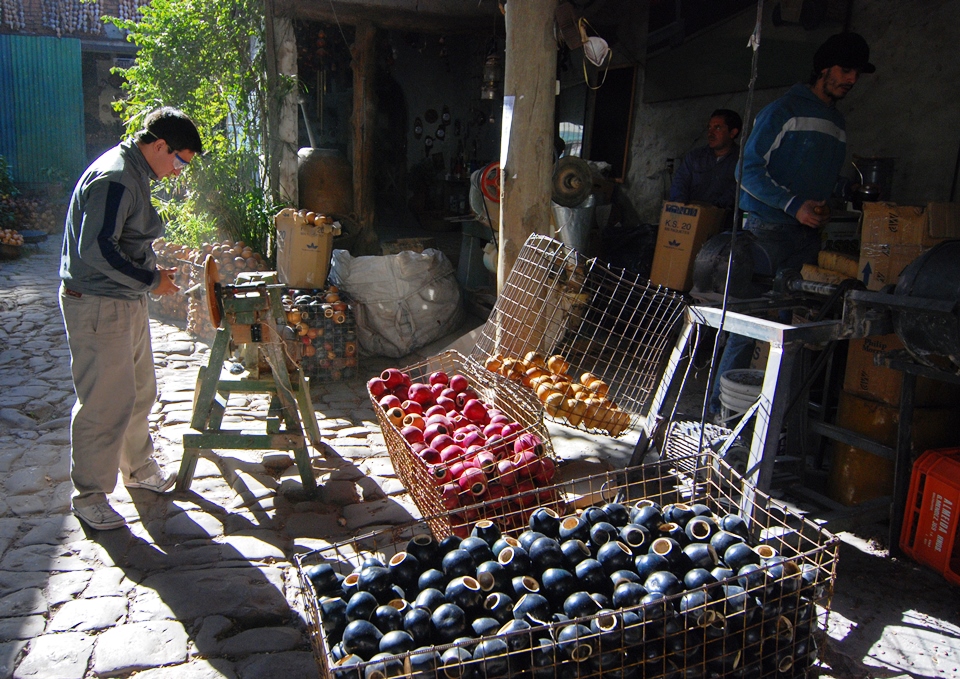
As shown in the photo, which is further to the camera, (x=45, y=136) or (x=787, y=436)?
(x=45, y=136)

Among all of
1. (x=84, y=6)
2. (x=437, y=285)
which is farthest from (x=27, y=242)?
(x=437, y=285)

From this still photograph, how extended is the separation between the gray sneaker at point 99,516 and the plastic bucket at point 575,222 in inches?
178

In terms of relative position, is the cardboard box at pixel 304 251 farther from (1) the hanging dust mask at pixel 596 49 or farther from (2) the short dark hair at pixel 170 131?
(2) the short dark hair at pixel 170 131

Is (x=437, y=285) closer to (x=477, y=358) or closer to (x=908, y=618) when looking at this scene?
(x=477, y=358)

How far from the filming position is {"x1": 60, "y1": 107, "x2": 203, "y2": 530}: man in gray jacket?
3291 millimetres

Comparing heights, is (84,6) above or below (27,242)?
above

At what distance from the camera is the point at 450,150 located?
12.7 metres

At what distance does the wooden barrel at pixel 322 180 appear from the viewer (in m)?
8.67

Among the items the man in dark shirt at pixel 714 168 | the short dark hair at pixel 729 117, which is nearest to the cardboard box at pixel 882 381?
the man in dark shirt at pixel 714 168

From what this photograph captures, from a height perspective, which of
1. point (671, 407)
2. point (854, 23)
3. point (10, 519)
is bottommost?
point (10, 519)

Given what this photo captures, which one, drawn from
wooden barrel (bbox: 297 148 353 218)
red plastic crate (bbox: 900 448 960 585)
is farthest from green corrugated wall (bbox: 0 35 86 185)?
red plastic crate (bbox: 900 448 960 585)

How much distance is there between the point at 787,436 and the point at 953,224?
1391mm

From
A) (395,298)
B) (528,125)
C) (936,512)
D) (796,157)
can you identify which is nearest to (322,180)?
(395,298)

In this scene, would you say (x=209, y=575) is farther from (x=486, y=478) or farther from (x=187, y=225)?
(x=187, y=225)
